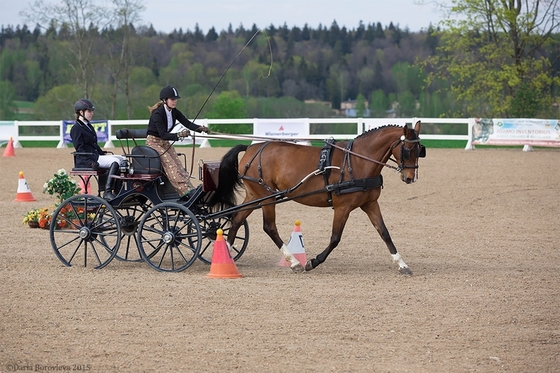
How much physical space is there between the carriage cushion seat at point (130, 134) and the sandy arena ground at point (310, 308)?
1.50 meters

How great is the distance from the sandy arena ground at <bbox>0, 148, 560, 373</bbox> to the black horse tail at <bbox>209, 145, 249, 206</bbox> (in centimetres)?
82

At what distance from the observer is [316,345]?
595 cm

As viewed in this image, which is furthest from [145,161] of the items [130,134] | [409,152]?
[409,152]

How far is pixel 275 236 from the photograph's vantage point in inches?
365

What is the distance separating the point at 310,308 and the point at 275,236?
2.26m

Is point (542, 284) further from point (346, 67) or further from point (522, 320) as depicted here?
point (346, 67)

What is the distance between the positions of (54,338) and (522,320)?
148 inches

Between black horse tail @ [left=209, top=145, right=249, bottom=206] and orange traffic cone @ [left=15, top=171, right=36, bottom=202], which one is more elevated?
black horse tail @ [left=209, top=145, right=249, bottom=206]

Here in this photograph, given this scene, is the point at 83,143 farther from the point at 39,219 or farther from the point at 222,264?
the point at 39,219

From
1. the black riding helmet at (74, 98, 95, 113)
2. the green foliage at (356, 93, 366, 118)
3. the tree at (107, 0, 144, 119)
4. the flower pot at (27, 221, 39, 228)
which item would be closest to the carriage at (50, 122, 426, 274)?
the black riding helmet at (74, 98, 95, 113)

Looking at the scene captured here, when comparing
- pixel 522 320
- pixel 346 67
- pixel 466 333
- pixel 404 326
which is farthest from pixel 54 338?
pixel 346 67

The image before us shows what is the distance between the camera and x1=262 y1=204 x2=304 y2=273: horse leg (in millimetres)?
8977

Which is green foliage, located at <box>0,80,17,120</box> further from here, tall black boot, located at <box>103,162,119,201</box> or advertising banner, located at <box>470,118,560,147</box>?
tall black boot, located at <box>103,162,119,201</box>

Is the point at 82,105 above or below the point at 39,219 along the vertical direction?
above
